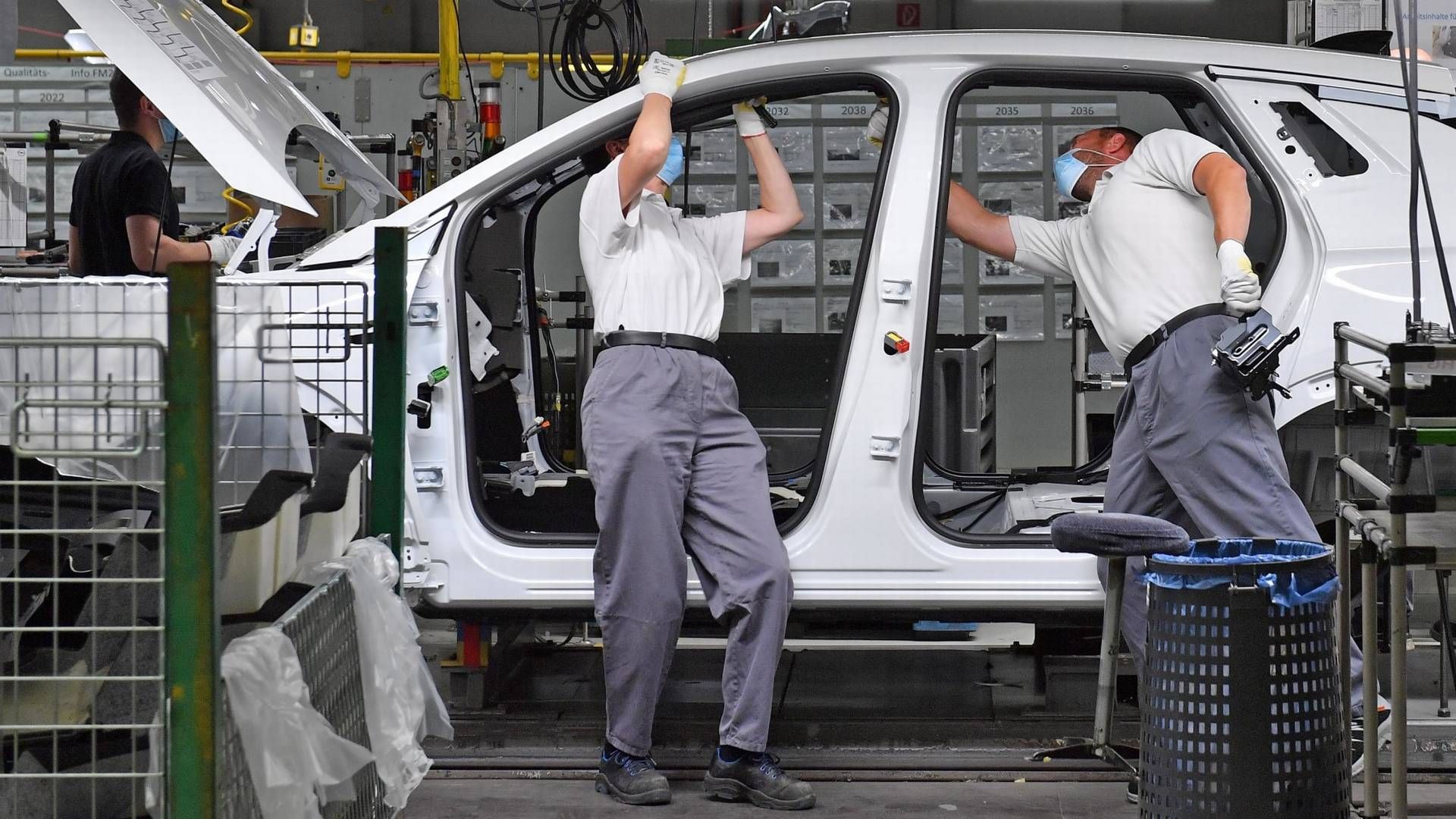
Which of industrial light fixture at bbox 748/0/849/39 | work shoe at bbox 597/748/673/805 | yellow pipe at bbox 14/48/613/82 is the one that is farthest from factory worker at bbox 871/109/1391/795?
yellow pipe at bbox 14/48/613/82

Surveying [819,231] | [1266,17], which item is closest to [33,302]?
[819,231]

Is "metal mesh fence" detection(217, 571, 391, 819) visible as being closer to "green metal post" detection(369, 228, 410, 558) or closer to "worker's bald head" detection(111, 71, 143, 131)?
"green metal post" detection(369, 228, 410, 558)

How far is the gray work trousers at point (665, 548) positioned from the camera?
3.11 metres

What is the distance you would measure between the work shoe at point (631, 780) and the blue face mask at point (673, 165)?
1378mm

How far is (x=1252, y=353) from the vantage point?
116 inches

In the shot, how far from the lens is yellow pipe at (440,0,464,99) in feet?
18.8

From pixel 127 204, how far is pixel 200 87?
196cm

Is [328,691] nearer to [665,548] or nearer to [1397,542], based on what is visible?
[665,548]

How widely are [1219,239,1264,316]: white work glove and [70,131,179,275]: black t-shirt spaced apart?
7.88 feet

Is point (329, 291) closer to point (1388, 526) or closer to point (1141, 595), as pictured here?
point (1141, 595)

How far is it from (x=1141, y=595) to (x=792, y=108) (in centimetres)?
531

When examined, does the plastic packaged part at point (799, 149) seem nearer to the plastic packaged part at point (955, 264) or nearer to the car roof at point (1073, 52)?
the plastic packaged part at point (955, 264)

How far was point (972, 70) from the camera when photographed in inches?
134

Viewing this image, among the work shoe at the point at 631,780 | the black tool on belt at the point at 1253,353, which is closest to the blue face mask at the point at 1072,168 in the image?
the black tool on belt at the point at 1253,353
